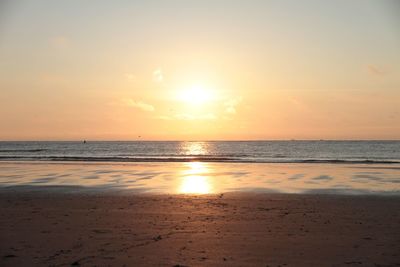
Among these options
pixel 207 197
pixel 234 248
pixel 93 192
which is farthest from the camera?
pixel 93 192

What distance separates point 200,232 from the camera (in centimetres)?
978

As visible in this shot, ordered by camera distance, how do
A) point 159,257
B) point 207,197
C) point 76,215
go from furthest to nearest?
point 207,197 → point 76,215 → point 159,257

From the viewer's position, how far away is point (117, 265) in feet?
23.9

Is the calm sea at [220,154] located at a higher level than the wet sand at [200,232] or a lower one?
higher

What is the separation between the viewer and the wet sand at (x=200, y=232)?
25.3 feet

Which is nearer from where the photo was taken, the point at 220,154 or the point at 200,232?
the point at 200,232

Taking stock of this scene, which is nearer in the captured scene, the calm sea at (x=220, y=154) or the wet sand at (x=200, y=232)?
the wet sand at (x=200, y=232)

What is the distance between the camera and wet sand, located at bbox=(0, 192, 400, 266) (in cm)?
770

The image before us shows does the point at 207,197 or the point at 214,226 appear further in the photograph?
the point at 207,197

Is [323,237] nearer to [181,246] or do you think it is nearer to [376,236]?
[376,236]

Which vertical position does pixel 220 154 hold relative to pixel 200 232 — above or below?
above

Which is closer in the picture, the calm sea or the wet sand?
the wet sand

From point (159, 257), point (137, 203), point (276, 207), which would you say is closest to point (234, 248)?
point (159, 257)

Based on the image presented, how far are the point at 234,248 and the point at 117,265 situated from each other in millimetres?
2567
